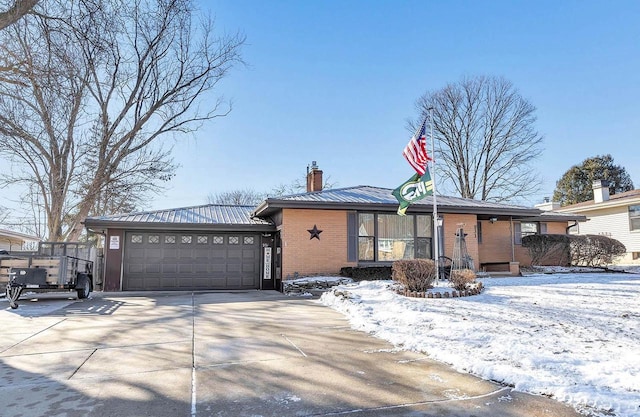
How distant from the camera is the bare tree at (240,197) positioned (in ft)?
142

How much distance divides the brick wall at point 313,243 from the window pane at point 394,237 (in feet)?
4.09

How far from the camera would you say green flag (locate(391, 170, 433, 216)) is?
1098 cm

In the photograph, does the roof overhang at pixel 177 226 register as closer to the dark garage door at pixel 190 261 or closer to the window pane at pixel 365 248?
the dark garage door at pixel 190 261

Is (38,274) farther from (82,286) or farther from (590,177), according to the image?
(590,177)

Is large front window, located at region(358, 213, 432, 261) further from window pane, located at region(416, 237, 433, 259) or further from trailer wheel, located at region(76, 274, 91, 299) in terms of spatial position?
trailer wheel, located at region(76, 274, 91, 299)

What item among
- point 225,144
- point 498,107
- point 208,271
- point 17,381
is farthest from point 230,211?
point 498,107

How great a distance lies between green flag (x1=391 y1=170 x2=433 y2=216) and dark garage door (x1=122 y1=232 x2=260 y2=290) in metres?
5.84

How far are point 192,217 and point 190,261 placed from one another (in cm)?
163

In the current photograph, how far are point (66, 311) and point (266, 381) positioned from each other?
6.92 metres

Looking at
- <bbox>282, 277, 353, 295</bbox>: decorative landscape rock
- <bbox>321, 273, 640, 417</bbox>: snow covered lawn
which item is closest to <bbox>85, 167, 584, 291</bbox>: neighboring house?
<bbox>282, 277, 353, 295</bbox>: decorative landscape rock

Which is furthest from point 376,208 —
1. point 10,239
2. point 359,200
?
point 10,239

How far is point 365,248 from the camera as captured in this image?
44.6 feet

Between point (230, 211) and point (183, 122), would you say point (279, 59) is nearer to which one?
point (230, 211)

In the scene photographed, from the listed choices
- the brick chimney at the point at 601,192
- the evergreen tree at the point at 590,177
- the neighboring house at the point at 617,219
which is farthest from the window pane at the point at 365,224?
the evergreen tree at the point at 590,177
